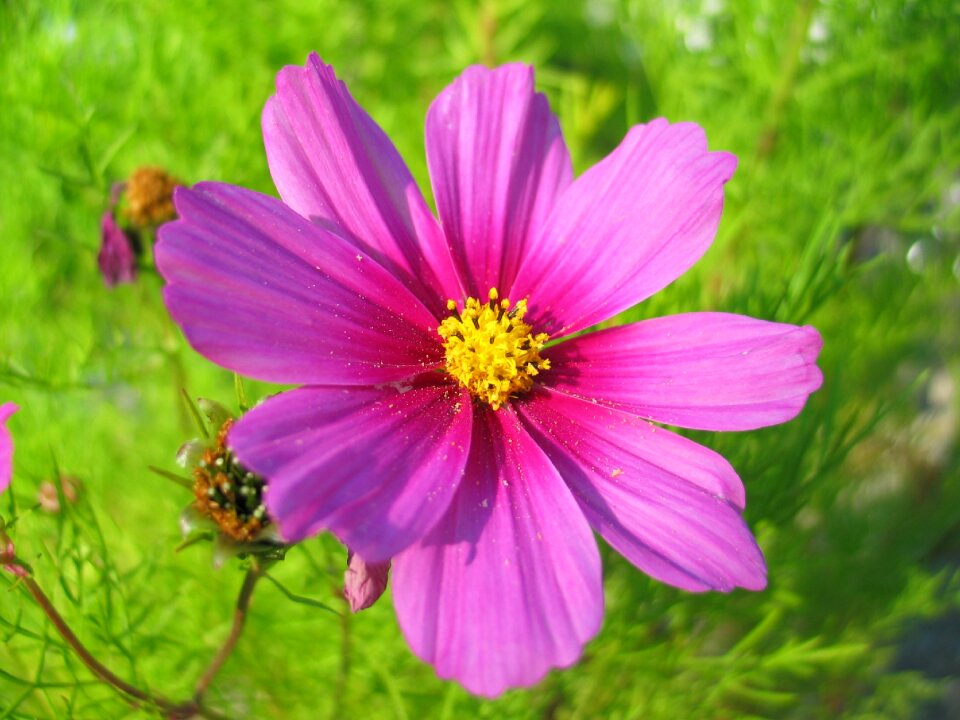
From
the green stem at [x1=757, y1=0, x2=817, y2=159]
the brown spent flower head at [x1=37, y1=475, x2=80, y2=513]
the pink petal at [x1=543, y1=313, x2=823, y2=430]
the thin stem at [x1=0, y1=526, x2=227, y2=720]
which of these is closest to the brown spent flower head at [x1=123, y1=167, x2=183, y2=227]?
the brown spent flower head at [x1=37, y1=475, x2=80, y2=513]

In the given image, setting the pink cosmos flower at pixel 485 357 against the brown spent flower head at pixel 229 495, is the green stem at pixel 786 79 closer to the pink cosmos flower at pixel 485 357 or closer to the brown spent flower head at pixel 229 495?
the pink cosmos flower at pixel 485 357

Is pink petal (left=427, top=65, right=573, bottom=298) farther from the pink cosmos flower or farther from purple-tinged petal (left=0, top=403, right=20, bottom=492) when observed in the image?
purple-tinged petal (left=0, top=403, right=20, bottom=492)

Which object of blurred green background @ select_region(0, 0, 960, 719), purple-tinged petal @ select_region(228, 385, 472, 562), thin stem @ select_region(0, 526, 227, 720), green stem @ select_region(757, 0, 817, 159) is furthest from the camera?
green stem @ select_region(757, 0, 817, 159)

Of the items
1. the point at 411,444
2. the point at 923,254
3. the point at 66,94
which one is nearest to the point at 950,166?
the point at 923,254

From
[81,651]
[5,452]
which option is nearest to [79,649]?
[81,651]

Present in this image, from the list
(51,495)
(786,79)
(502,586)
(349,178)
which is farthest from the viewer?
(786,79)

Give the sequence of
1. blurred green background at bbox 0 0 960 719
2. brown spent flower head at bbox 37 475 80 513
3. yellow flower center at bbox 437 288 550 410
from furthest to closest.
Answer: blurred green background at bbox 0 0 960 719, brown spent flower head at bbox 37 475 80 513, yellow flower center at bbox 437 288 550 410

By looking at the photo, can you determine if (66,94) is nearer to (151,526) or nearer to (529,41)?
(151,526)

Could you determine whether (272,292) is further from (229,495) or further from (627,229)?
(627,229)

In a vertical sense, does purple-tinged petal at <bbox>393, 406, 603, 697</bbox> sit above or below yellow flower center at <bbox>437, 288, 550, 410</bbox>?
below
